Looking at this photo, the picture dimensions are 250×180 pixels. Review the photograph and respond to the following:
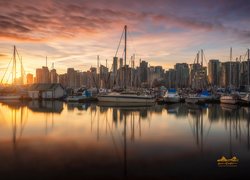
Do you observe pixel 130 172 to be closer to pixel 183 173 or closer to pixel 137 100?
pixel 183 173

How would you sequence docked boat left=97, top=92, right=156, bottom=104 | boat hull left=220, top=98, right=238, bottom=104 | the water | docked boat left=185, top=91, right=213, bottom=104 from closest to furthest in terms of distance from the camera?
the water
boat hull left=220, top=98, right=238, bottom=104
docked boat left=97, top=92, right=156, bottom=104
docked boat left=185, top=91, right=213, bottom=104

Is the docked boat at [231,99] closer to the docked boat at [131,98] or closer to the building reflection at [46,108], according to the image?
the docked boat at [131,98]

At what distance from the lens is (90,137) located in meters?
21.3

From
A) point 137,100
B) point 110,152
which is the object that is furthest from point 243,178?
point 137,100

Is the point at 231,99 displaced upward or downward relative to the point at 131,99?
upward

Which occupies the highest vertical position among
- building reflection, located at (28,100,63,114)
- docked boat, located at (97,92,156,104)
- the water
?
docked boat, located at (97,92,156,104)

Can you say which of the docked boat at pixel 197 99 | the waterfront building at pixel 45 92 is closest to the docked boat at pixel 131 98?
the docked boat at pixel 197 99

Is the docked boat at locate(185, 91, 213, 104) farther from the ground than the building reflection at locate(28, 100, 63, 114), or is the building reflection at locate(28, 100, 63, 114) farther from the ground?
the docked boat at locate(185, 91, 213, 104)

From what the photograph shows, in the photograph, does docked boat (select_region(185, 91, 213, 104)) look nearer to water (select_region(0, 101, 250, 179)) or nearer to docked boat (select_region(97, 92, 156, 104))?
docked boat (select_region(97, 92, 156, 104))

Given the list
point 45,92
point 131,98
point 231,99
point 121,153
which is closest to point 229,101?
point 231,99

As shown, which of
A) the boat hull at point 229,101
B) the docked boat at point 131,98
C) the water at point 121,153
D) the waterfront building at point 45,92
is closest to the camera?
the water at point 121,153

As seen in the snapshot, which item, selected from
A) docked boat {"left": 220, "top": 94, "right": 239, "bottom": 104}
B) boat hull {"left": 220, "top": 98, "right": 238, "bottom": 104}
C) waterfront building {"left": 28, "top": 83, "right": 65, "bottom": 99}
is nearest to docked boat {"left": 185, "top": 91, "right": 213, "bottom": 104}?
boat hull {"left": 220, "top": 98, "right": 238, "bottom": 104}

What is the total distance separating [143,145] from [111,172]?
6338 millimetres

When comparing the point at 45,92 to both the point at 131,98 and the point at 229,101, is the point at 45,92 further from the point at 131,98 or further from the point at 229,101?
the point at 229,101
